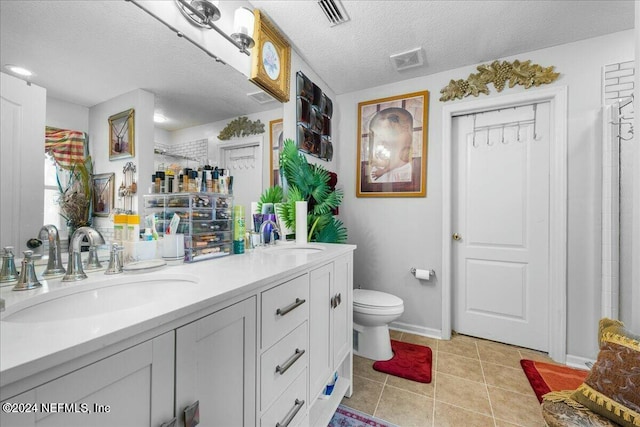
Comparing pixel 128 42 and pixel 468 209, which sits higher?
pixel 128 42

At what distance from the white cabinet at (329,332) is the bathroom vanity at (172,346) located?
0.01 meters

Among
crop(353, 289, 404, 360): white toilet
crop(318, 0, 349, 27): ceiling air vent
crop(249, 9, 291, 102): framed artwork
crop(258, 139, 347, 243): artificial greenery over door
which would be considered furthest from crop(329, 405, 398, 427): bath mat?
crop(318, 0, 349, 27): ceiling air vent

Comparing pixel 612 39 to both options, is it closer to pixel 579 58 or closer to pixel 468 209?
pixel 579 58

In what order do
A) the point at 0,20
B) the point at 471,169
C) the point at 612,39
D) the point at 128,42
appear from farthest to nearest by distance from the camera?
the point at 471,169, the point at 612,39, the point at 128,42, the point at 0,20

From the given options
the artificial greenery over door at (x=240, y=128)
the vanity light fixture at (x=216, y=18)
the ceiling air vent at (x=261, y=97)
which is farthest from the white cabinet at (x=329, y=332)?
the vanity light fixture at (x=216, y=18)

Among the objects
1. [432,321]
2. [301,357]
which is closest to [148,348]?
[301,357]

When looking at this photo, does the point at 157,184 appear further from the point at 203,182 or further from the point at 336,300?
the point at 336,300

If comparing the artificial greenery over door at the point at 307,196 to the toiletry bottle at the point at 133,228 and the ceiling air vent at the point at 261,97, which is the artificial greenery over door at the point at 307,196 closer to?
the ceiling air vent at the point at 261,97

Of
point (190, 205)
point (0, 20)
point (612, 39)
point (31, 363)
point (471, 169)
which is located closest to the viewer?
point (31, 363)

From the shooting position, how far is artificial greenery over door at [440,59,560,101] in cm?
208

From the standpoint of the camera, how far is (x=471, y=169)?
2402mm

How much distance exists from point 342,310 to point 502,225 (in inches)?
66.9

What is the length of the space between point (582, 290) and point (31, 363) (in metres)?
2.88

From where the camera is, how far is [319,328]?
1.26 meters
